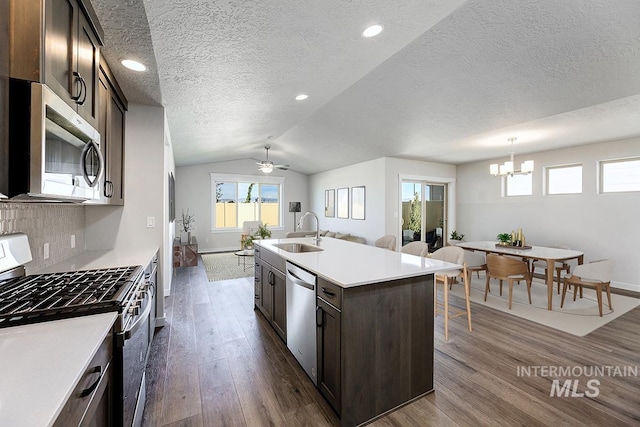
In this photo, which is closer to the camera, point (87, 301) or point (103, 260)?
point (87, 301)

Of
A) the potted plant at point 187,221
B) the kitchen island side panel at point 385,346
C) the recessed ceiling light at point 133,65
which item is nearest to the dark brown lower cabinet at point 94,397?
the kitchen island side panel at point 385,346

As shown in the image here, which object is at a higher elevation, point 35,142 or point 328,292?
point 35,142

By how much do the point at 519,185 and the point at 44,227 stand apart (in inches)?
294

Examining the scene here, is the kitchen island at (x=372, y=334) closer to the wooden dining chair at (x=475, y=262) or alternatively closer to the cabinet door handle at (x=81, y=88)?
the cabinet door handle at (x=81, y=88)

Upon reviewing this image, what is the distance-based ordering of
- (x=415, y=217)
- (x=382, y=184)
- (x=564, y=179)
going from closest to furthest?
(x=564, y=179) < (x=382, y=184) < (x=415, y=217)

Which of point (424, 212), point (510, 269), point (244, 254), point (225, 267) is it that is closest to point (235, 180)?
point (225, 267)

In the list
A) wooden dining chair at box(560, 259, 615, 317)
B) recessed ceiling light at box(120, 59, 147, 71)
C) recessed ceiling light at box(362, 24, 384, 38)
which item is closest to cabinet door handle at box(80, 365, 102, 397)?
recessed ceiling light at box(120, 59, 147, 71)

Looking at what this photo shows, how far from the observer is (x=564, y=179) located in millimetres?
5273

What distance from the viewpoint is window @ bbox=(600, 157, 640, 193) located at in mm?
4449

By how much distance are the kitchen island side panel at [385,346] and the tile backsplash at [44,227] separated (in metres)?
1.96

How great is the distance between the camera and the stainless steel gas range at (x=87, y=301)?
113 cm

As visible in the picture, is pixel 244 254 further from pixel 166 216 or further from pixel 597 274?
pixel 597 274

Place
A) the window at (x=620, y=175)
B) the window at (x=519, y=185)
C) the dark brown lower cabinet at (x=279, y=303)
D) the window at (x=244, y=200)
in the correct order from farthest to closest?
the window at (x=244, y=200)
the window at (x=519, y=185)
the window at (x=620, y=175)
the dark brown lower cabinet at (x=279, y=303)

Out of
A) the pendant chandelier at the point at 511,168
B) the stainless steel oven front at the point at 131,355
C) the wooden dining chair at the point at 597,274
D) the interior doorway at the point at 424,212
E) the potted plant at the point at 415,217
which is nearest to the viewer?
the stainless steel oven front at the point at 131,355
